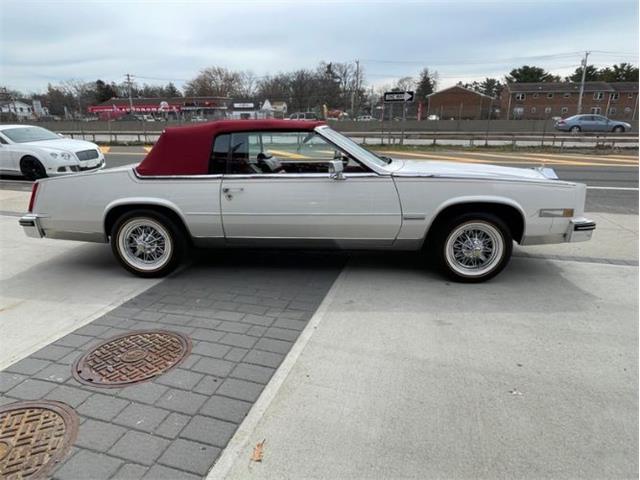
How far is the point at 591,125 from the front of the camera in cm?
3278

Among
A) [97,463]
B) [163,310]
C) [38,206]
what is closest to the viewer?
[97,463]

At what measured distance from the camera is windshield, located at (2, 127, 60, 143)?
11.4 metres

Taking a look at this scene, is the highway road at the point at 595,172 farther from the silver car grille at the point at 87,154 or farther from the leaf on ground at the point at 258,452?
the leaf on ground at the point at 258,452

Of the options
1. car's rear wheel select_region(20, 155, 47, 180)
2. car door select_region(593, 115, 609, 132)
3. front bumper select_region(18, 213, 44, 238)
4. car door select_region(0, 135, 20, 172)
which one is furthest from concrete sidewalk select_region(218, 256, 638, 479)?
car door select_region(593, 115, 609, 132)

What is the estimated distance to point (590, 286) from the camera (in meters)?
4.33

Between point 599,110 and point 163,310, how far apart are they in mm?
76864

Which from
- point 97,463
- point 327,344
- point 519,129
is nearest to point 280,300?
point 327,344

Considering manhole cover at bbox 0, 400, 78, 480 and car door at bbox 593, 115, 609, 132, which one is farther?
car door at bbox 593, 115, 609, 132

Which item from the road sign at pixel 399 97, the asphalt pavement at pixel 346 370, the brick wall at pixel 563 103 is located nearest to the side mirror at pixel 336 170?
the asphalt pavement at pixel 346 370

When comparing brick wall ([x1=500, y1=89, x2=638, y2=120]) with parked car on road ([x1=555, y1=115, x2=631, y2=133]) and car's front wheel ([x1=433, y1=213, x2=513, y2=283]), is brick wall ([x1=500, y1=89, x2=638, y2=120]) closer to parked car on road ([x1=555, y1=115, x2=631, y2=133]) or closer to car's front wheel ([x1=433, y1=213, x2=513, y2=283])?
parked car on road ([x1=555, y1=115, x2=631, y2=133])

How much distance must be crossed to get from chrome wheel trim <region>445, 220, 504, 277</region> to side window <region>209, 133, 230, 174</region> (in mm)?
2273

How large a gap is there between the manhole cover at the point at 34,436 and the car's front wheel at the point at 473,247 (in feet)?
10.8

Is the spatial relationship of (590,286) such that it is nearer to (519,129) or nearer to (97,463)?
(97,463)

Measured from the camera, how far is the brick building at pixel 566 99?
65.1 meters
